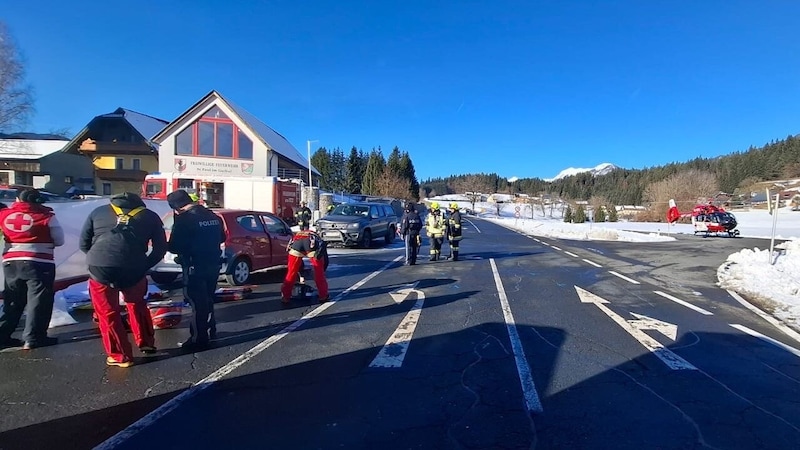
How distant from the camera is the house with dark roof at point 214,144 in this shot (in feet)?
114

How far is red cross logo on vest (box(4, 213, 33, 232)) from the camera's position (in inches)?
205

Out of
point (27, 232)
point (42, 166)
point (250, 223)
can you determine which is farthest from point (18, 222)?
point (42, 166)

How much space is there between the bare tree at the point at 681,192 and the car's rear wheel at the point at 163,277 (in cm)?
6422

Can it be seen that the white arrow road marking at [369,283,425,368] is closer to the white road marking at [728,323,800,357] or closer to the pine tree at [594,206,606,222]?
the white road marking at [728,323,800,357]

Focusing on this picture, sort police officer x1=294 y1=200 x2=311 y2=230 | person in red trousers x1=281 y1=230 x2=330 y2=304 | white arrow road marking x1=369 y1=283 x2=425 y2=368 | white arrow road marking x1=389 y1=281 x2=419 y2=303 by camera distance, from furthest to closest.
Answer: police officer x1=294 y1=200 x2=311 y2=230, white arrow road marking x1=389 y1=281 x2=419 y2=303, person in red trousers x1=281 y1=230 x2=330 y2=304, white arrow road marking x1=369 y1=283 x2=425 y2=368

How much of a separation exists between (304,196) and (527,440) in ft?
105

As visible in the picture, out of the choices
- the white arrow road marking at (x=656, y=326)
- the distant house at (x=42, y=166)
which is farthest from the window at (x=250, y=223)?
the distant house at (x=42, y=166)

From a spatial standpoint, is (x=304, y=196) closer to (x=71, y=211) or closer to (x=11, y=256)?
(x=71, y=211)

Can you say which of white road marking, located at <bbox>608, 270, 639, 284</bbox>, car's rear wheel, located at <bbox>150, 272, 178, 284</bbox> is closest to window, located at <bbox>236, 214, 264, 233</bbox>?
car's rear wheel, located at <bbox>150, 272, 178, 284</bbox>

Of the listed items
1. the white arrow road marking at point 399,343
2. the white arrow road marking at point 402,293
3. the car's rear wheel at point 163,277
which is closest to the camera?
the white arrow road marking at point 399,343

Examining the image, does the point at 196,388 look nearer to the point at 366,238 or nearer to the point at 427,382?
the point at 427,382

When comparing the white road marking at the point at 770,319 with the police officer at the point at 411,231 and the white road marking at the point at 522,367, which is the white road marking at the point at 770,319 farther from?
the police officer at the point at 411,231

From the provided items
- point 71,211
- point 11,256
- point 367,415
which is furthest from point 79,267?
point 367,415

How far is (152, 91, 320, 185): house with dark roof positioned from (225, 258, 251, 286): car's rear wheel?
26.0 m
